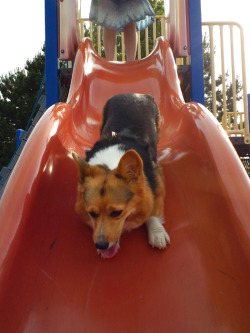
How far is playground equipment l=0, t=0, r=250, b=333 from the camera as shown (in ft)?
5.82

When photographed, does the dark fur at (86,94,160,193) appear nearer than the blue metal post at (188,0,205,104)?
Yes

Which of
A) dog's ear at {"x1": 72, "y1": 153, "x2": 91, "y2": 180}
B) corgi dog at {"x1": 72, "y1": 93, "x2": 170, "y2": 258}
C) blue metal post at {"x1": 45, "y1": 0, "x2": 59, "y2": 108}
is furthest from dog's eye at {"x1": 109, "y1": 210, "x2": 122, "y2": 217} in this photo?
blue metal post at {"x1": 45, "y1": 0, "x2": 59, "y2": 108}

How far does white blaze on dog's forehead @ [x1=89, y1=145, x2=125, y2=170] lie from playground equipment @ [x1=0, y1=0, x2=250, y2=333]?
0.29 meters

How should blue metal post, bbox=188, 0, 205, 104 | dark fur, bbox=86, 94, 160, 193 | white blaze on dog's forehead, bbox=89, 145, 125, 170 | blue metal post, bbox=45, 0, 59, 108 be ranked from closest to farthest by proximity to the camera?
white blaze on dog's forehead, bbox=89, 145, 125, 170 < dark fur, bbox=86, 94, 160, 193 < blue metal post, bbox=188, 0, 205, 104 < blue metal post, bbox=45, 0, 59, 108

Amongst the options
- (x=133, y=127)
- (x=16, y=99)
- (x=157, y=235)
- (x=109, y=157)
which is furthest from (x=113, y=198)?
(x=16, y=99)

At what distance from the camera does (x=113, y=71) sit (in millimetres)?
4656

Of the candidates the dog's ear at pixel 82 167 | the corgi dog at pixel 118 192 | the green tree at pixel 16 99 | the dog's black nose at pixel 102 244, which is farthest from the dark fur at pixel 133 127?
the green tree at pixel 16 99

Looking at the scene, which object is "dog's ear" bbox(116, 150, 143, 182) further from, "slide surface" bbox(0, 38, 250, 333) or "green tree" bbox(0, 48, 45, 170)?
"green tree" bbox(0, 48, 45, 170)

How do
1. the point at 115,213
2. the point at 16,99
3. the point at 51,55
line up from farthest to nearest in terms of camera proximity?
1. the point at 16,99
2. the point at 51,55
3. the point at 115,213

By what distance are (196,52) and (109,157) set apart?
2993 millimetres

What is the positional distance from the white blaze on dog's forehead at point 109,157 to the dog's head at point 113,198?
0.26 ft

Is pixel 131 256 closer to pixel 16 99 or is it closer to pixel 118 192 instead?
pixel 118 192

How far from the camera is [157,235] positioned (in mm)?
2113

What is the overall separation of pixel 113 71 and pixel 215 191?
9.27ft
